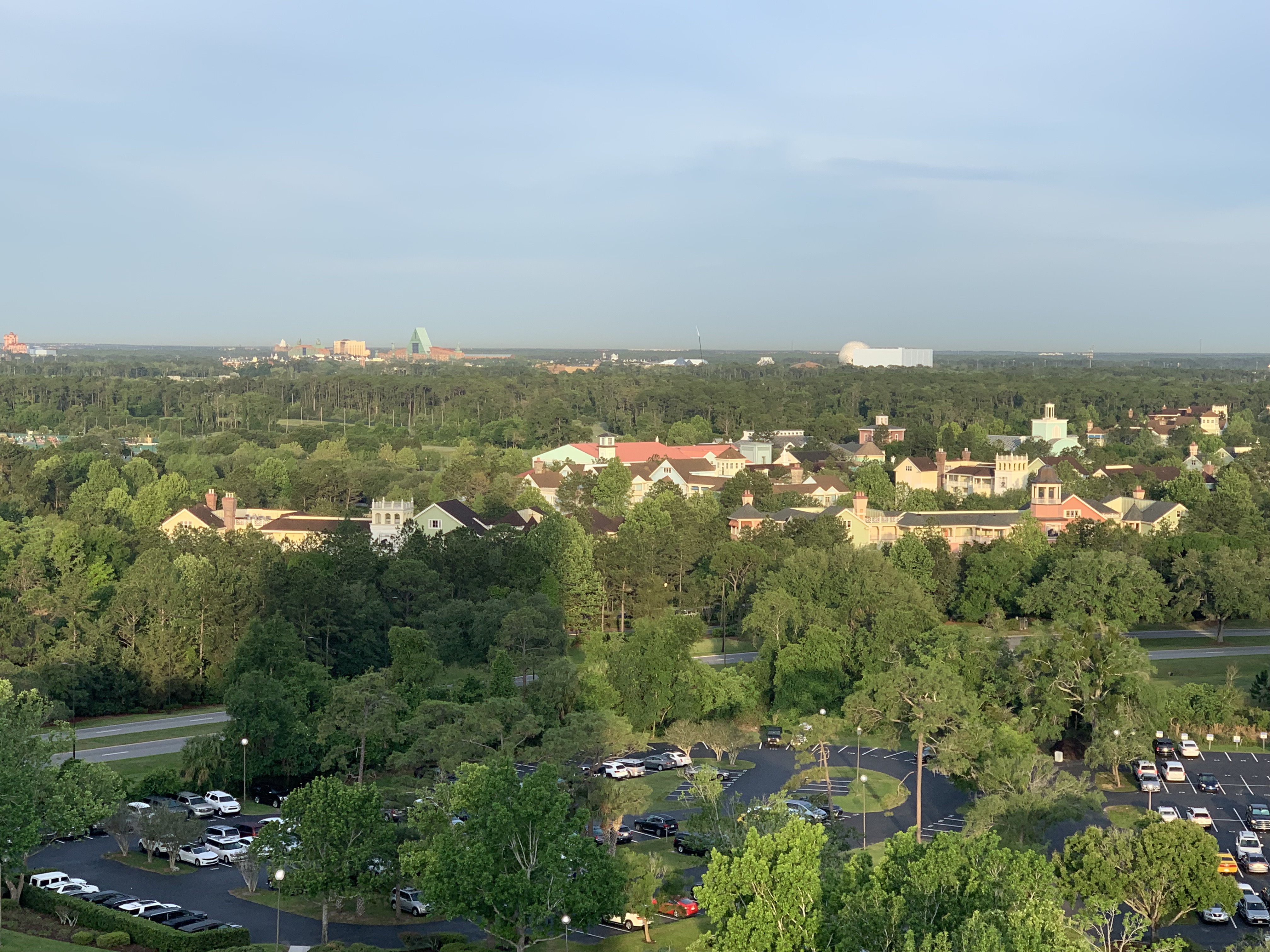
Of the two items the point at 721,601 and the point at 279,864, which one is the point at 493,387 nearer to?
the point at 721,601

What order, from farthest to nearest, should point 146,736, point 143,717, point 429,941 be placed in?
point 143,717 → point 146,736 → point 429,941

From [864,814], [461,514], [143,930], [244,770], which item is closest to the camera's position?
[143,930]

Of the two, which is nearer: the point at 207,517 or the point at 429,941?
the point at 429,941

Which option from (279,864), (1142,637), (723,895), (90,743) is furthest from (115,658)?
(1142,637)

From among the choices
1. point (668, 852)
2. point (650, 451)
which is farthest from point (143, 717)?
point (650, 451)

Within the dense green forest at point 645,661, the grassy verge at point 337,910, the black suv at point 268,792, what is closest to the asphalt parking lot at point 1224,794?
the dense green forest at point 645,661

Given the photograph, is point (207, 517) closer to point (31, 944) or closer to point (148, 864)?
point (148, 864)

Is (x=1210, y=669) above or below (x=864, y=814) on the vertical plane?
below
